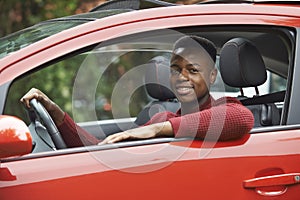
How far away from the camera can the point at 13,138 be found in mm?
2729

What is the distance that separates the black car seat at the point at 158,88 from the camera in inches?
159

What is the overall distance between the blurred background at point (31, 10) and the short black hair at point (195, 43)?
6.67 m

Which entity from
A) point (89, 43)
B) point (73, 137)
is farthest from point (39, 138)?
point (89, 43)

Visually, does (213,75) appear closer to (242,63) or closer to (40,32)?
(242,63)

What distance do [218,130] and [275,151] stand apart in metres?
0.24

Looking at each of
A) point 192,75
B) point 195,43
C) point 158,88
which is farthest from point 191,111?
point 158,88

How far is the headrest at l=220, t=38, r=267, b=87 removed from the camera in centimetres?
342

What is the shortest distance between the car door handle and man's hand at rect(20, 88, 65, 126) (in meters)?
0.92

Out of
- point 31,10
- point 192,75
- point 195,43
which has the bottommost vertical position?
point 31,10

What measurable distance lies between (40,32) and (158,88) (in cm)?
113

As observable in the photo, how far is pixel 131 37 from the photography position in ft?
10.2

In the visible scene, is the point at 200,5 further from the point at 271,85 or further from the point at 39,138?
the point at 271,85

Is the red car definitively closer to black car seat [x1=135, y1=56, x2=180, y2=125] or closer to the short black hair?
the short black hair

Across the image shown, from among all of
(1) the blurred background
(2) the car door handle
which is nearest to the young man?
(2) the car door handle
